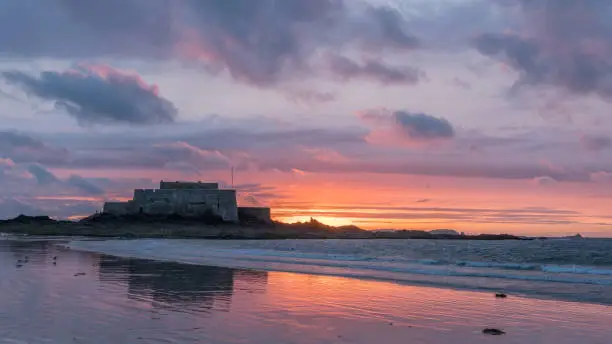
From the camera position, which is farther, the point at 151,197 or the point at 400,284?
the point at 151,197

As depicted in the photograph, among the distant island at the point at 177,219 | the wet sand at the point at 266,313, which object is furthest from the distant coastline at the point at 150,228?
the wet sand at the point at 266,313

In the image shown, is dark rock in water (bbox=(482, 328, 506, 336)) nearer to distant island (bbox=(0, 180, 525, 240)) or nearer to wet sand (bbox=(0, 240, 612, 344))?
wet sand (bbox=(0, 240, 612, 344))

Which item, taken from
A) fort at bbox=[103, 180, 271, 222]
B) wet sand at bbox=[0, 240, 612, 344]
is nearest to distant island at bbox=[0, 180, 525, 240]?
fort at bbox=[103, 180, 271, 222]

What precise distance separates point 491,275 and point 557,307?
36.1 feet

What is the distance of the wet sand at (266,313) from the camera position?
1162cm

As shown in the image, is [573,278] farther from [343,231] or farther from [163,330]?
[343,231]

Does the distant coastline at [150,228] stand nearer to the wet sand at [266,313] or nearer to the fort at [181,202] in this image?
the fort at [181,202]

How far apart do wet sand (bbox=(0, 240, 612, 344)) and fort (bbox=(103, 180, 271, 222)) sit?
97.7m

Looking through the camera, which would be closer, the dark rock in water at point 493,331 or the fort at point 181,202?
the dark rock in water at point 493,331

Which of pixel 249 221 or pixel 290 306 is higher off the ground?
pixel 249 221

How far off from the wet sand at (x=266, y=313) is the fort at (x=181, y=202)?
97.7m

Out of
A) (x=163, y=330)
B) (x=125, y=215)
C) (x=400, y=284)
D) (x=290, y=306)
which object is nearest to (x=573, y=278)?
(x=400, y=284)

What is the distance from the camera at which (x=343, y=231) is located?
14662cm

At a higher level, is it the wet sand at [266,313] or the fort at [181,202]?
the fort at [181,202]
